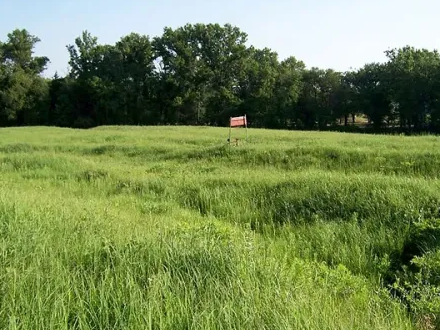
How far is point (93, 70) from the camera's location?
58844 millimetres

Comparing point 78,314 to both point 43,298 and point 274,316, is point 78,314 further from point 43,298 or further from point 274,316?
point 274,316

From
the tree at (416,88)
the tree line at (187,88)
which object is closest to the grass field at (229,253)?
the tree at (416,88)

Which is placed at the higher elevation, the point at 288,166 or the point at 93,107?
the point at 93,107

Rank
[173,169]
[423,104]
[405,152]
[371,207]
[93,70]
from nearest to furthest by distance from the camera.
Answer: [371,207] < [405,152] < [173,169] < [423,104] < [93,70]

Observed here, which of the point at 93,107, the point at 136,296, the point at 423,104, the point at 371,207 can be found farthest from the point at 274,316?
the point at 93,107

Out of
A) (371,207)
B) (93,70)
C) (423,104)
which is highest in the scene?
(93,70)

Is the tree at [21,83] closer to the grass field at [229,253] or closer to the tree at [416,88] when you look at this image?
the tree at [416,88]

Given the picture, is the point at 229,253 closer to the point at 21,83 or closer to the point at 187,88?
the point at 187,88

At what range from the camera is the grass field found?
118 inches

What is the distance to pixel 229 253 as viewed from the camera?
3951 mm

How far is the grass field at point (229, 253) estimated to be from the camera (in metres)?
3.00

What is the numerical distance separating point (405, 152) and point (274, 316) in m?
10.6

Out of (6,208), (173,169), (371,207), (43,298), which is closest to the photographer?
(43,298)

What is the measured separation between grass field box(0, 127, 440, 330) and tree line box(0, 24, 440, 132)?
151 ft
